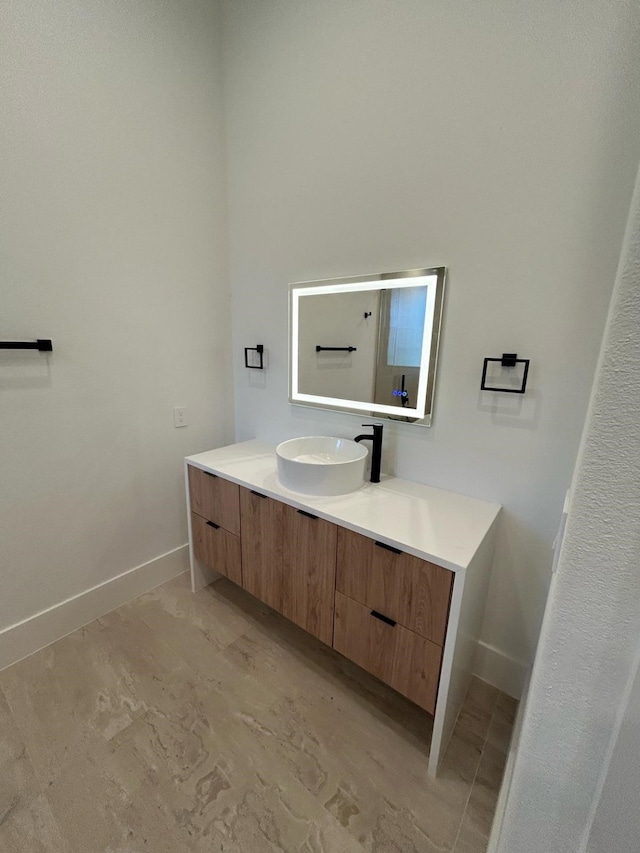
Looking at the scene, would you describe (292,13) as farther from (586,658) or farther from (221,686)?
(221,686)

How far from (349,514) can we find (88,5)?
2.18 meters

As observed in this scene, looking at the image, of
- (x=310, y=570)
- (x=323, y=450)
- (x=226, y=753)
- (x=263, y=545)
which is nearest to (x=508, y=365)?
(x=323, y=450)

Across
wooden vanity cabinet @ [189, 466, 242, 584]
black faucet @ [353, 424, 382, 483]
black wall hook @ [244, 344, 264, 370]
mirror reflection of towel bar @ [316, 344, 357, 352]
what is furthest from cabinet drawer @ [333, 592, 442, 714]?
black wall hook @ [244, 344, 264, 370]

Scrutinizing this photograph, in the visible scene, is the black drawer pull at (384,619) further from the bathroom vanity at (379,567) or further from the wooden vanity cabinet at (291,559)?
the wooden vanity cabinet at (291,559)

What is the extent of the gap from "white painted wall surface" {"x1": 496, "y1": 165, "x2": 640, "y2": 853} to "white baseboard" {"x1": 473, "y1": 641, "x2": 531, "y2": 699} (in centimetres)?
A: 95

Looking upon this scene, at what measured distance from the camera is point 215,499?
5.55ft

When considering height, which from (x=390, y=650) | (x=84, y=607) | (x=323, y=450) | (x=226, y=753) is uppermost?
(x=323, y=450)

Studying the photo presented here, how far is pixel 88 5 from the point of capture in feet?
4.48

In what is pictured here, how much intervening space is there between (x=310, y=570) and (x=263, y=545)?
0.26 meters

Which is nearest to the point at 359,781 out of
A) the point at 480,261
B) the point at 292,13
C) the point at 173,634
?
the point at 173,634

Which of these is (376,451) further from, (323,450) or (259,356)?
(259,356)

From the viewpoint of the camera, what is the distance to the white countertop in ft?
3.55

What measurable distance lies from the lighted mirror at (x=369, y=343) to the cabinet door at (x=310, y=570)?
0.59m

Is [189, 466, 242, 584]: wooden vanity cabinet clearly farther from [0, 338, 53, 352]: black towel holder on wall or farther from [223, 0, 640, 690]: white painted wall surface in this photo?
[0, 338, 53, 352]: black towel holder on wall
